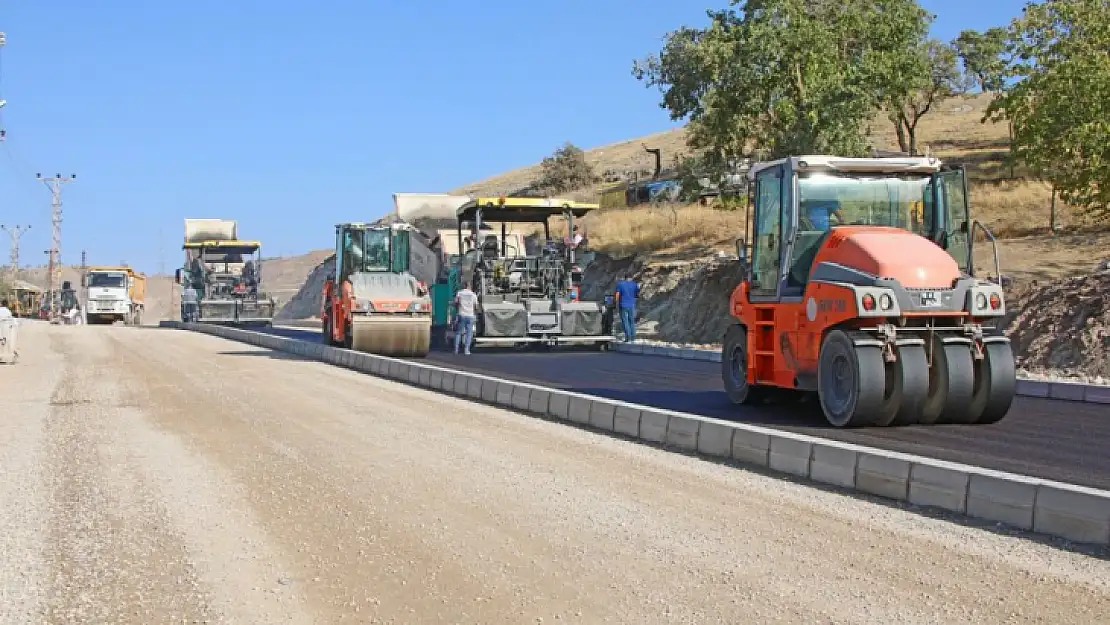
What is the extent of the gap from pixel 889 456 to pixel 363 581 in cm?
394

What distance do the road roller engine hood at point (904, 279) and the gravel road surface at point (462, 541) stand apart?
7.29 ft

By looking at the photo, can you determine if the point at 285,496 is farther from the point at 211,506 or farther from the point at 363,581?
the point at 363,581

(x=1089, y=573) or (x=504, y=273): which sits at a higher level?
(x=504, y=273)

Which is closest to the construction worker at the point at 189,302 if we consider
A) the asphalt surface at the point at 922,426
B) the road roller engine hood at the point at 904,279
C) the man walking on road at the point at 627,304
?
the man walking on road at the point at 627,304

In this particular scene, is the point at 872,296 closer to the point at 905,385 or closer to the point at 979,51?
the point at 905,385

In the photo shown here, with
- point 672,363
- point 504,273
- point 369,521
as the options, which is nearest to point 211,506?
point 369,521

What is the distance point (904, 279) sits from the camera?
395 inches

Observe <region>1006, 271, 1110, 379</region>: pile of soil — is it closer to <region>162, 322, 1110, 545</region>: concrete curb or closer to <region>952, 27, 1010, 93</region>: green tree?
<region>162, 322, 1110, 545</region>: concrete curb

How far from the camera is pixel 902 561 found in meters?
5.84

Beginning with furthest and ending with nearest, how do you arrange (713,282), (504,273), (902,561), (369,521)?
(713,282) < (504,273) < (369,521) < (902,561)

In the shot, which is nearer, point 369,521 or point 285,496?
point 369,521

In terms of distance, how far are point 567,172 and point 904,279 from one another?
75.1m

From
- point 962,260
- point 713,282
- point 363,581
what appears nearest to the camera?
point 363,581

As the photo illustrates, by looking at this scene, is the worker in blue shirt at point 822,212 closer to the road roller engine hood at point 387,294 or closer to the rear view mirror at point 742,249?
the rear view mirror at point 742,249
